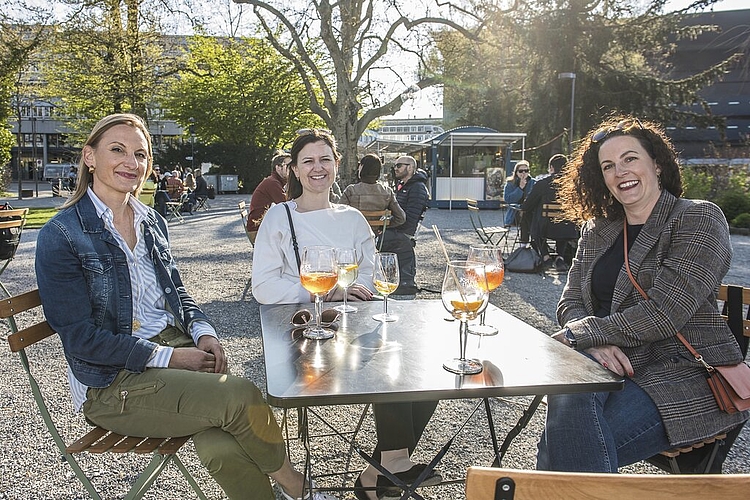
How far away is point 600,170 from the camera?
2.79 meters

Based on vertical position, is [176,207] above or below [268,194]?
below

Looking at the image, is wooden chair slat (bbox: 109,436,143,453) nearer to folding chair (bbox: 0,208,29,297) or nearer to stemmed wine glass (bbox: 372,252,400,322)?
stemmed wine glass (bbox: 372,252,400,322)

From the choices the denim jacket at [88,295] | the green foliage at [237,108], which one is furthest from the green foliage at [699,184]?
the green foliage at [237,108]

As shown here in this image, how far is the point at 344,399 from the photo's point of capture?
1.61 meters

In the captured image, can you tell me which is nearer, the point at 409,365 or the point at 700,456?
the point at 409,365

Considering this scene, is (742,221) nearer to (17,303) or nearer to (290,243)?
(290,243)

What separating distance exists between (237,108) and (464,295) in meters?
33.5

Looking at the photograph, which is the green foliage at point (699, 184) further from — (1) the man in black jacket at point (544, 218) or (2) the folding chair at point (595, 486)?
(2) the folding chair at point (595, 486)

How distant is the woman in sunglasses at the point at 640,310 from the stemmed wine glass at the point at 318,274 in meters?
0.92

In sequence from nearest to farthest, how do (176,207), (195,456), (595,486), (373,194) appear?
(595,486) < (195,456) < (373,194) < (176,207)

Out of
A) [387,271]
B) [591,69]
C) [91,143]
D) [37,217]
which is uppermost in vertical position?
[591,69]

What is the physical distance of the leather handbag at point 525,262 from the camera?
905 cm

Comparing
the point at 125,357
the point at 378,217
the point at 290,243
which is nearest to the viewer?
the point at 125,357

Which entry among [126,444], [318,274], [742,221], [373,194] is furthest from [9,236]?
[742,221]
